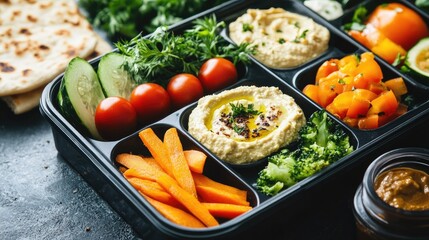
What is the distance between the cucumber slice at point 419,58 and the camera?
497 cm

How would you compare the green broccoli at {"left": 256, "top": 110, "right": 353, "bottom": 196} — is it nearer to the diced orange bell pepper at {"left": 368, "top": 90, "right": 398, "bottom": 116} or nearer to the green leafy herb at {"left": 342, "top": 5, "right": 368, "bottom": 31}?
Answer: the diced orange bell pepper at {"left": 368, "top": 90, "right": 398, "bottom": 116}

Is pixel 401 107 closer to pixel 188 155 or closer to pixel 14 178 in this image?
pixel 188 155

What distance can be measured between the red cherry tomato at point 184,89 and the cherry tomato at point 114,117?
36cm

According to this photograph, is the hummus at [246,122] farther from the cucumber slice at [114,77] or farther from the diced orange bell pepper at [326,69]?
the cucumber slice at [114,77]

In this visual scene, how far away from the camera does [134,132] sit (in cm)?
449

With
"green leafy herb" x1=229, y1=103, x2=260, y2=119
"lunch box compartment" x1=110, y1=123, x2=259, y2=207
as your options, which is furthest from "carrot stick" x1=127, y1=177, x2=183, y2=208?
"green leafy herb" x1=229, y1=103, x2=260, y2=119

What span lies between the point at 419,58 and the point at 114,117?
7.77 ft

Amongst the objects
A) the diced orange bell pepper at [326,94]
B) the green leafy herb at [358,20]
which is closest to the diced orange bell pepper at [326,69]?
the diced orange bell pepper at [326,94]

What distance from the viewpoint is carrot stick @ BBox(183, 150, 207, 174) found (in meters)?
4.10

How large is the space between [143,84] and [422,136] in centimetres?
196

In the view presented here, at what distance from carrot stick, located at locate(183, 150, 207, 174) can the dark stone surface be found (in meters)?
0.53

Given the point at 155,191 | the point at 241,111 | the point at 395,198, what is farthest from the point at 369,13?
the point at 155,191

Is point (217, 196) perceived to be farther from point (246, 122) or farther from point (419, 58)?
point (419, 58)

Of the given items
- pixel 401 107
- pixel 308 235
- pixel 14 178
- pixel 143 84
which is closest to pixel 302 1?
pixel 401 107
